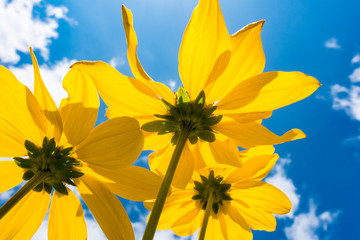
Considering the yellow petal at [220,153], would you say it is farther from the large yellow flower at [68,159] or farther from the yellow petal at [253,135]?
the large yellow flower at [68,159]

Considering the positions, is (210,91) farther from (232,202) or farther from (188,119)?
(232,202)

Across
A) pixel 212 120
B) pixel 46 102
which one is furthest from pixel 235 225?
pixel 46 102

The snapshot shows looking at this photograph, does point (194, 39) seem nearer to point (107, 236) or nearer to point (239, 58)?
point (239, 58)

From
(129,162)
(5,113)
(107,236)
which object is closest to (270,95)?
(129,162)

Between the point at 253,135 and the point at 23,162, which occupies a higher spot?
the point at 253,135

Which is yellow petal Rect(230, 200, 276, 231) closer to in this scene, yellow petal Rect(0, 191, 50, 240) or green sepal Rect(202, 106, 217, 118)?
green sepal Rect(202, 106, 217, 118)

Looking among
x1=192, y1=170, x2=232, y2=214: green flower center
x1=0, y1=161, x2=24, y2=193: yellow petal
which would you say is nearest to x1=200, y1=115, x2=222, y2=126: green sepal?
x1=192, y1=170, x2=232, y2=214: green flower center
